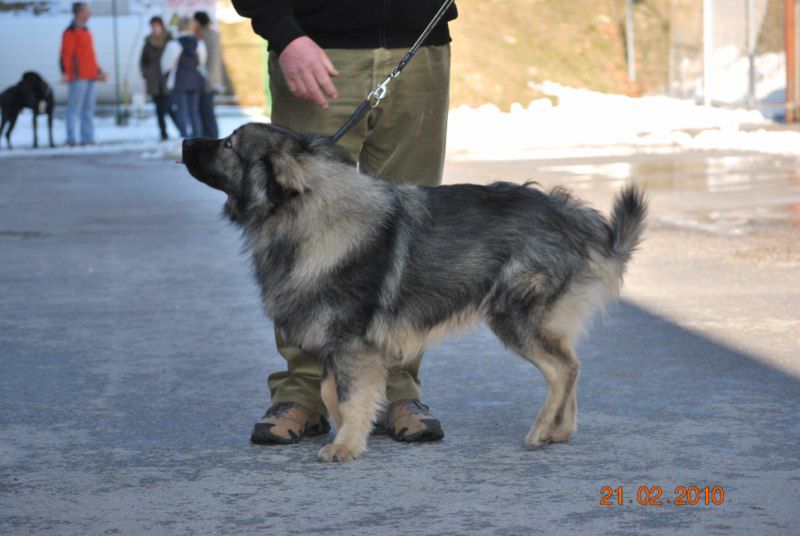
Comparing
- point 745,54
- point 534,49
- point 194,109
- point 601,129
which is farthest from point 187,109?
point 534,49

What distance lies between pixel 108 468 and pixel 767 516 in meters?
2.07

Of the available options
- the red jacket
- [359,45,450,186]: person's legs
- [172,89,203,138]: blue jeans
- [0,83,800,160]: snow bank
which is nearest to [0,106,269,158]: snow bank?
[0,83,800,160]: snow bank

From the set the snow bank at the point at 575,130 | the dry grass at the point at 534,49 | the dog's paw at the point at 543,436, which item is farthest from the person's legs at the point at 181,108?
the dog's paw at the point at 543,436

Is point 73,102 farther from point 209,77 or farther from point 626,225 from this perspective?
point 626,225

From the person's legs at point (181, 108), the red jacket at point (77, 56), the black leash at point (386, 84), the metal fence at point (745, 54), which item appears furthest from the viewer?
the metal fence at point (745, 54)

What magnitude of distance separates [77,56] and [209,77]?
107 inches

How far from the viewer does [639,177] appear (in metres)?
13.4

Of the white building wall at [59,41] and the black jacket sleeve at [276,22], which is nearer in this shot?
the black jacket sleeve at [276,22]

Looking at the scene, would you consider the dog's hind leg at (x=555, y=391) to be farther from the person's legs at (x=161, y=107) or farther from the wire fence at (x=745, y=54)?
the wire fence at (x=745, y=54)

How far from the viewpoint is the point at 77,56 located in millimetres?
20828

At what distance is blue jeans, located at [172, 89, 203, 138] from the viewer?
63.7 ft

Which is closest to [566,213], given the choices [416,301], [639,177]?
[416,301]
